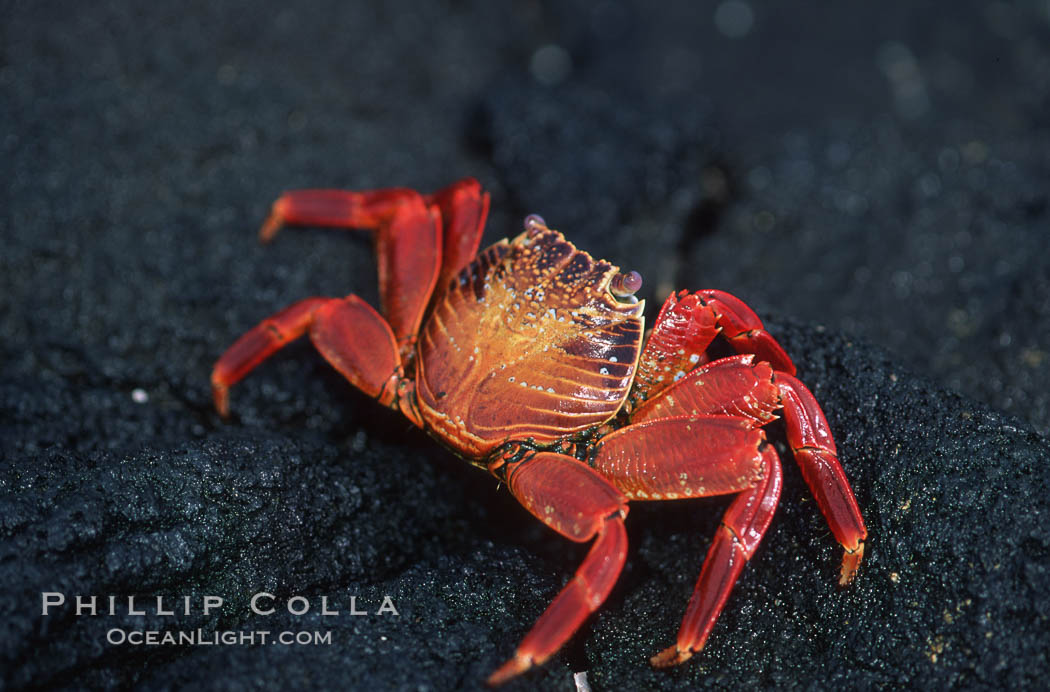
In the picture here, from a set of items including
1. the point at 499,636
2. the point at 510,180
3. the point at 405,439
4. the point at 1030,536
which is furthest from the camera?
the point at 510,180

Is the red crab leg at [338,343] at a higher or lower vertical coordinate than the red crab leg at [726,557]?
higher

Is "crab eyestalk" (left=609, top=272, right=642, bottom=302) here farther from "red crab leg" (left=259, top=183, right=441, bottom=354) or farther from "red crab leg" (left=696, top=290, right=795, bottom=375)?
"red crab leg" (left=259, top=183, right=441, bottom=354)

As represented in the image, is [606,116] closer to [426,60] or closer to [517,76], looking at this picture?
[517,76]

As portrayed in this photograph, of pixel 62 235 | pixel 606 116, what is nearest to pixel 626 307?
pixel 606 116

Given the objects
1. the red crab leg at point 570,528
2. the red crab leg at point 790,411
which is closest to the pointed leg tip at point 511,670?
the red crab leg at point 570,528

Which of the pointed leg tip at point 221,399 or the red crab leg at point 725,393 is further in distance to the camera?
the pointed leg tip at point 221,399

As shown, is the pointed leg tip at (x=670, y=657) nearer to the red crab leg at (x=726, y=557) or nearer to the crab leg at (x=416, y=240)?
the red crab leg at (x=726, y=557)

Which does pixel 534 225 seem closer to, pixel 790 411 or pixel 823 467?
pixel 790 411
